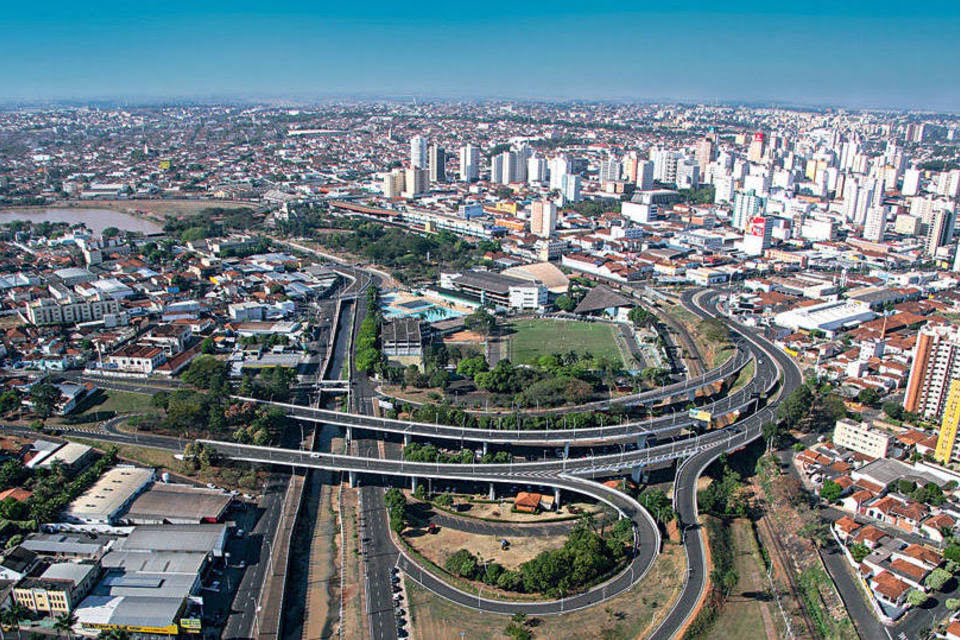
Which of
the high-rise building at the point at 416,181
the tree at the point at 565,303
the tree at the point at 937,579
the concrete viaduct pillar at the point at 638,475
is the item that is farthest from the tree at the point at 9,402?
the high-rise building at the point at 416,181

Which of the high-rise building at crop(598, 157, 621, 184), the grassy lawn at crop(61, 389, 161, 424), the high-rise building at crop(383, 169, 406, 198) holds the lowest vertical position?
the grassy lawn at crop(61, 389, 161, 424)

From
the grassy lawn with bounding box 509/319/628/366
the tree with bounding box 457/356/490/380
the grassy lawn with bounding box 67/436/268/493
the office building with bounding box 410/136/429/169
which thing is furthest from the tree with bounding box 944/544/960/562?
the office building with bounding box 410/136/429/169

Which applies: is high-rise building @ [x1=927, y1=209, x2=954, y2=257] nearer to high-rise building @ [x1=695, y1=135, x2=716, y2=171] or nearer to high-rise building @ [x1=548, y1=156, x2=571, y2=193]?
high-rise building @ [x1=548, y1=156, x2=571, y2=193]

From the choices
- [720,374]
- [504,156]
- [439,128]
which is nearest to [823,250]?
[720,374]

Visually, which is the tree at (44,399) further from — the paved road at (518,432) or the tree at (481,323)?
the tree at (481,323)

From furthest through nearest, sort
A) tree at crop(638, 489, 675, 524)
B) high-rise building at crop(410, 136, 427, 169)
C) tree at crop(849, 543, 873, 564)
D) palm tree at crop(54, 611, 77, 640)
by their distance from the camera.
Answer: high-rise building at crop(410, 136, 427, 169)
tree at crop(638, 489, 675, 524)
tree at crop(849, 543, 873, 564)
palm tree at crop(54, 611, 77, 640)

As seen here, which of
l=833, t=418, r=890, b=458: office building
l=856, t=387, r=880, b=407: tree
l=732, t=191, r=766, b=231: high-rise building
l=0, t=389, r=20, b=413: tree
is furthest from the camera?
l=732, t=191, r=766, b=231: high-rise building
